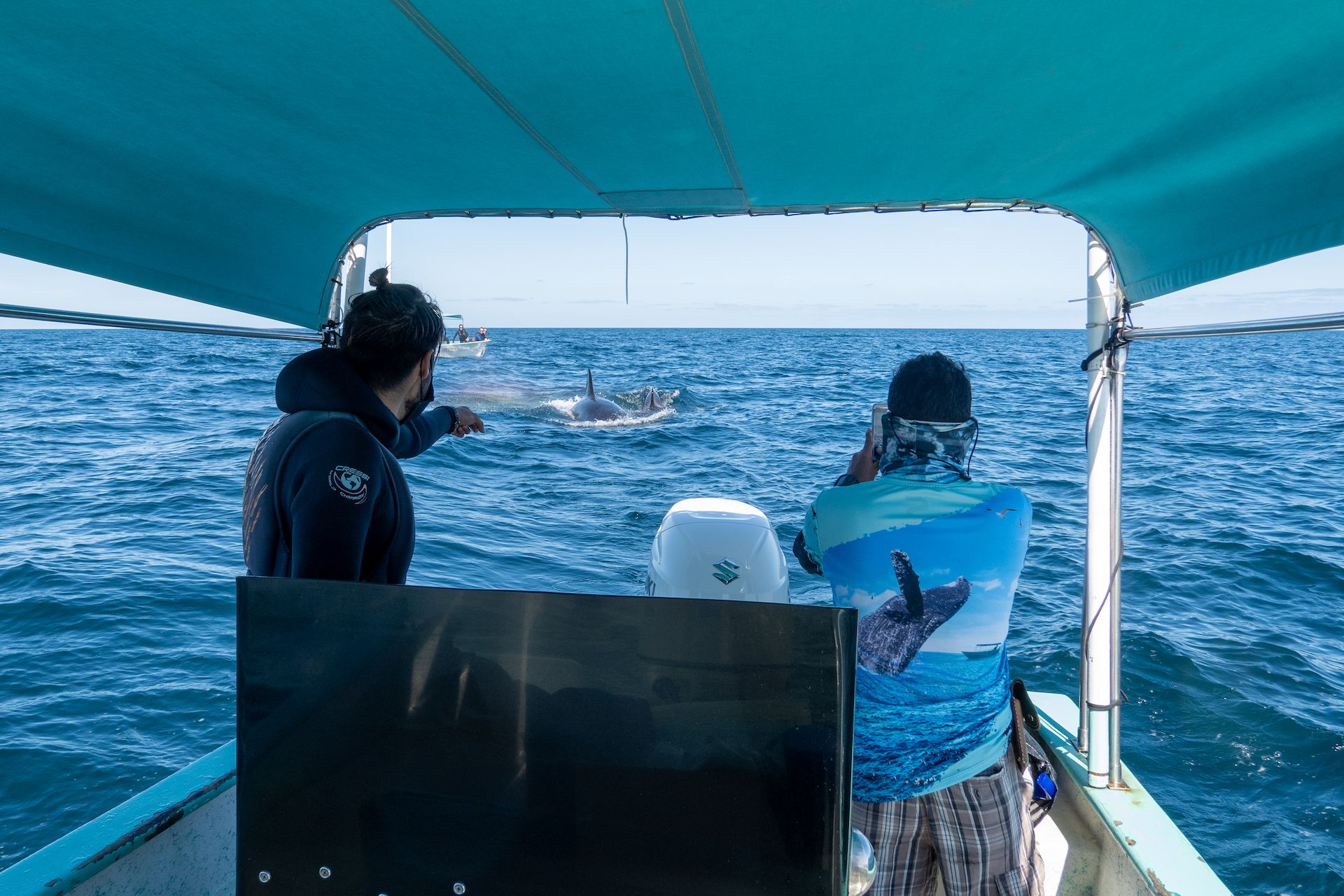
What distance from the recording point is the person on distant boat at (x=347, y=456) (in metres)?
1.74

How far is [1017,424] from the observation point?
20.8m

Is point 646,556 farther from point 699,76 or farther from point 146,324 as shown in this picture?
point 699,76

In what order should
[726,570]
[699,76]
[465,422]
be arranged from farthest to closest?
[726,570] → [465,422] → [699,76]

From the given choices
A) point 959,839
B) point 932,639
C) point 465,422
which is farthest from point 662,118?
point 959,839

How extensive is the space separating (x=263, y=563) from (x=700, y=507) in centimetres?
275

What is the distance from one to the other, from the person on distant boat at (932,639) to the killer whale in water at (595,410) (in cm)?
2158

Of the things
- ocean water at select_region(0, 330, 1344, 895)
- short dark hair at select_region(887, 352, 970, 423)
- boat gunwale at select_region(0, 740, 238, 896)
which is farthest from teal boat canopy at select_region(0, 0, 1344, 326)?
ocean water at select_region(0, 330, 1344, 895)

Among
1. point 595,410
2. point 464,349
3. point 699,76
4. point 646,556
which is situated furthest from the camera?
point 464,349

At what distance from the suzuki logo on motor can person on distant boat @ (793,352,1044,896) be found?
1.87 m

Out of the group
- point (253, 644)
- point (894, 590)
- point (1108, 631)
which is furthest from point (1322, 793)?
point (253, 644)

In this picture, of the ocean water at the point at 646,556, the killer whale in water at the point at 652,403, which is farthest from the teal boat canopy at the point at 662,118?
the killer whale in water at the point at 652,403

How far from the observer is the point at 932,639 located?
6.57ft

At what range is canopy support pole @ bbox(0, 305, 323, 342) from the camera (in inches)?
83.0

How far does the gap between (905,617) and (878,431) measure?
0.53 metres
